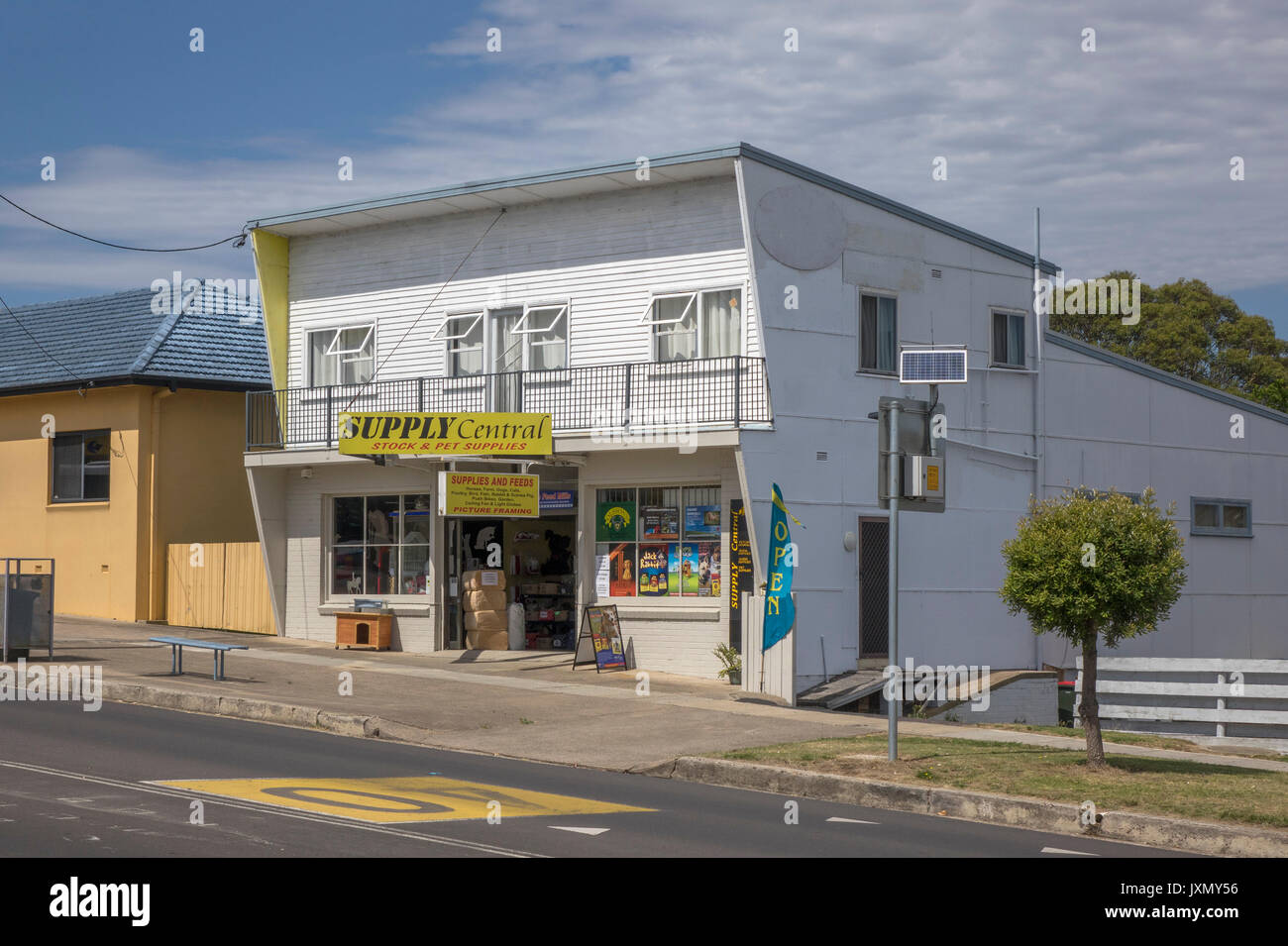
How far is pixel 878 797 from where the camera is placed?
480 inches

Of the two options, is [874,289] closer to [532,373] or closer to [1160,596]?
[532,373]

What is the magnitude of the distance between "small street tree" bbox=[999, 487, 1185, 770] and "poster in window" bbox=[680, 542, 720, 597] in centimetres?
880

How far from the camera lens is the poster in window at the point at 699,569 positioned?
21.9 meters

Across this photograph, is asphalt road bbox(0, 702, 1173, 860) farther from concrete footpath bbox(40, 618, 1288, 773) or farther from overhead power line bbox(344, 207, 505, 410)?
overhead power line bbox(344, 207, 505, 410)

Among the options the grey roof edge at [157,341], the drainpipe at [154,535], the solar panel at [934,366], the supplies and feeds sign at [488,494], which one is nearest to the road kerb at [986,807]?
the solar panel at [934,366]

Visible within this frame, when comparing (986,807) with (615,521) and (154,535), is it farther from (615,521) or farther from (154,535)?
(154,535)

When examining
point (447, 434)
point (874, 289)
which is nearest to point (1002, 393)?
point (874, 289)

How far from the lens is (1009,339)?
24.7m

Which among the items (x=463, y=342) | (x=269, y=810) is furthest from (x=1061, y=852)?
(x=463, y=342)

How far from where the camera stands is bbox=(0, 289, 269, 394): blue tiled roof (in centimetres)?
2744

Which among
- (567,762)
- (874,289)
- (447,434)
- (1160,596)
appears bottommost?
(567,762)
